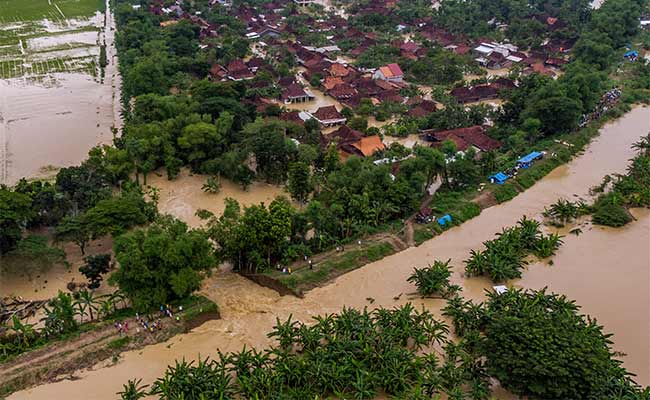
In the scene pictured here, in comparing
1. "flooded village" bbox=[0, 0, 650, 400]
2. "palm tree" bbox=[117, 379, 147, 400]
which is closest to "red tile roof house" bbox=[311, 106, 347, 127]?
"flooded village" bbox=[0, 0, 650, 400]

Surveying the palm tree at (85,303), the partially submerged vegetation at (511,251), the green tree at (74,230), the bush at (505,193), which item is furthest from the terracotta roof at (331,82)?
the palm tree at (85,303)

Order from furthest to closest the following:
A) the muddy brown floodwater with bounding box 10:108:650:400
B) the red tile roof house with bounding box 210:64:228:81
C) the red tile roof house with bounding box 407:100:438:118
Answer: the red tile roof house with bounding box 210:64:228:81 < the red tile roof house with bounding box 407:100:438:118 < the muddy brown floodwater with bounding box 10:108:650:400

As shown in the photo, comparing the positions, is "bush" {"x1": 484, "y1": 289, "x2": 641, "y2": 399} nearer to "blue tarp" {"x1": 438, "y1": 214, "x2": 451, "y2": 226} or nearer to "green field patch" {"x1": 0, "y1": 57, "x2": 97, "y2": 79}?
"blue tarp" {"x1": 438, "y1": 214, "x2": 451, "y2": 226}

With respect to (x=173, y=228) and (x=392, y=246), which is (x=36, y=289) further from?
(x=392, y=246)

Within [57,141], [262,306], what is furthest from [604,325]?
[57,141]

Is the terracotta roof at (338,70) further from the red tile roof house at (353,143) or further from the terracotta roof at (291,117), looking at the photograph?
the red tile roof house at (353,143)
